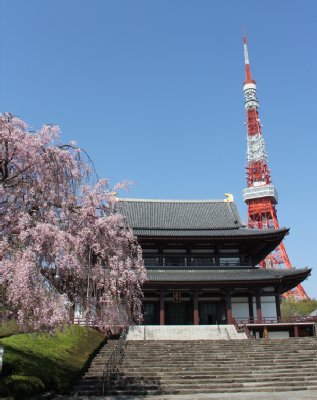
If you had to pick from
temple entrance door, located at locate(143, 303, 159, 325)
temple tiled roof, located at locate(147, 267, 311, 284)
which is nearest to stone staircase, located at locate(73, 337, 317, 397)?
temple tiled roof, located at locate(147, 267, 311, 284)

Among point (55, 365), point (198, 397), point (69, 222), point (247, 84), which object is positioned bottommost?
point (198, 397)

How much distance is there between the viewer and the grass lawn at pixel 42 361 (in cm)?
1256

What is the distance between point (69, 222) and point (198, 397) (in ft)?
30.8

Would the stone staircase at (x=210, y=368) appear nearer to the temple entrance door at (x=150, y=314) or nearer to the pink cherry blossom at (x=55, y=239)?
the pink cherry blossom at (x=55, y=239)

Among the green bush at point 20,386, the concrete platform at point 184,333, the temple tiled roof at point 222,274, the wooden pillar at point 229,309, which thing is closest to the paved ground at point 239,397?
the green bush at point 20,386

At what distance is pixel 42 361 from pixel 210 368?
8043mm

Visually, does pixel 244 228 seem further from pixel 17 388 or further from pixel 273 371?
pixel 17 388

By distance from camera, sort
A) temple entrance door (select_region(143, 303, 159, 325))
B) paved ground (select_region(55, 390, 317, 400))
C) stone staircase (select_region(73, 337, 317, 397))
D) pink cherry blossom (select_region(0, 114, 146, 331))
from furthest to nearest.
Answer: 1. temple entrance door (select_region(143, 303, 159, 325))
2. stone staircase (select_region(73, 337, 317, 397))
3. paved ground (select_region(55, 390, 317, 400))
4. pink cherry blossom (select_region(0, 114, 146, 331))

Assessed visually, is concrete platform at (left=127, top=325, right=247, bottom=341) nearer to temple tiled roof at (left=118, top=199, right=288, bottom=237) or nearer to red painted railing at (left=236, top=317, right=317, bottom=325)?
red painted railing at (left=236, top=317, right=317, bottom=325)

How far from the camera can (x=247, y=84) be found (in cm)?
9250

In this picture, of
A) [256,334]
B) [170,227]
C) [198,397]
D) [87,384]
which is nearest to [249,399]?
[198,397]

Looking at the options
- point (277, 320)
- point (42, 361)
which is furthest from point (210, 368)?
point (277, 320)

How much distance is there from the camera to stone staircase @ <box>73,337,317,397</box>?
17.5 metres

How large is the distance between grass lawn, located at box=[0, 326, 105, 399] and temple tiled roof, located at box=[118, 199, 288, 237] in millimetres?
14594
